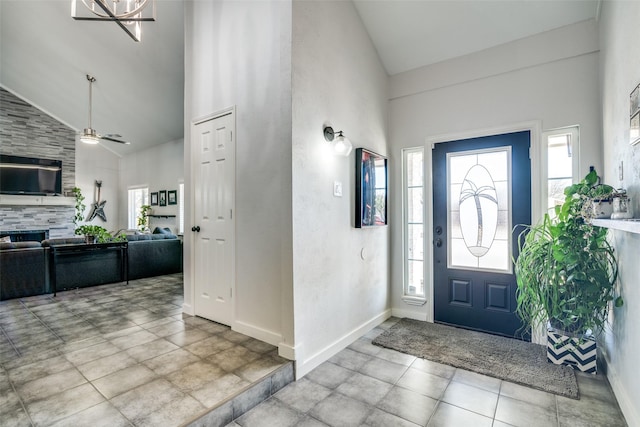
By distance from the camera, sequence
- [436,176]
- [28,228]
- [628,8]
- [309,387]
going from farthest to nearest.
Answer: [28,228], [436,176], [309,387], [628,8]

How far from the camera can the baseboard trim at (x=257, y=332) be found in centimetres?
263

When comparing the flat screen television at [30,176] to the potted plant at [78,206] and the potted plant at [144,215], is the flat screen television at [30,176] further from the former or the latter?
the potted plant at [144,215]

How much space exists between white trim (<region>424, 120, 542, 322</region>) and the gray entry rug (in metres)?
0.40

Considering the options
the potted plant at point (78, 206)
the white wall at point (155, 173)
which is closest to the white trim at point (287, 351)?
the white wall at point (155, 173)

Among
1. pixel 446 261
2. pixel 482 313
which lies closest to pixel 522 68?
pixel 446 261

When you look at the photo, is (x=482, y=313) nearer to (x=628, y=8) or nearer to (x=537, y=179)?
(x=537, y=179)

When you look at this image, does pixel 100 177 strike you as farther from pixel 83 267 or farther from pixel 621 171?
pixel 621 171

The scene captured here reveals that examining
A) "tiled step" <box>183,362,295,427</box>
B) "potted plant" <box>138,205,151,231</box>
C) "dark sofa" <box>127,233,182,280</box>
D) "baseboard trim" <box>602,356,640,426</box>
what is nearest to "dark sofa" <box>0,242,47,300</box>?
"dark sofa" <box>127,233,182,280</box>

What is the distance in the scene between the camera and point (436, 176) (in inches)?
138

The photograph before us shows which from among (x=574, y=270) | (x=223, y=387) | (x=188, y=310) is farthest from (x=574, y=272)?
(x=188, y=310)

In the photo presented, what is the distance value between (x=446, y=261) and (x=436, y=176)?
958 millimetres

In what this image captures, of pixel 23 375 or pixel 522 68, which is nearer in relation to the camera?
pixel 23 375

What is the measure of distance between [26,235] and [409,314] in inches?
361

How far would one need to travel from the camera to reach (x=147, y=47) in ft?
15.3
